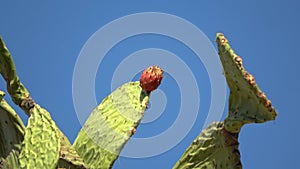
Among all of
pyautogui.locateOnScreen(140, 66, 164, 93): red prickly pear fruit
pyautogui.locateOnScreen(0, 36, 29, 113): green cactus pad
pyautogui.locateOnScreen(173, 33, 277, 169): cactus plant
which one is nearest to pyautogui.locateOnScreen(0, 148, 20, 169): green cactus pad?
pyautogui.locateOnScreen(0, 36, 29, 113): green cactus pad

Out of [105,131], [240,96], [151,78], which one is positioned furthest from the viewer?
[151,78]

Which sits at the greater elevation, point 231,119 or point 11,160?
point 231,119

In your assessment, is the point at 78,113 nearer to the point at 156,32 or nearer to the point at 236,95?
the point at 156,32

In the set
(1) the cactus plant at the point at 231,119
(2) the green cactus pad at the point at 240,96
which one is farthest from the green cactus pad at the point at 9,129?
(2) the green cactus pad at the point at 240,96

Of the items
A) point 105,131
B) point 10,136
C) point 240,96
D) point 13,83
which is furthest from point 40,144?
point 240,96

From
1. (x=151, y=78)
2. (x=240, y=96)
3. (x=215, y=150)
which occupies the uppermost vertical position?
(x=151, y=78)

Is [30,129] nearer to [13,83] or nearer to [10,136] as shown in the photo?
[10,136]
